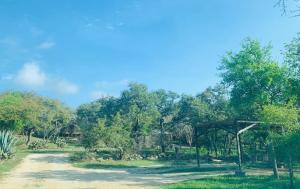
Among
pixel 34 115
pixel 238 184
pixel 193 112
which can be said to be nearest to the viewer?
pixel 238 184

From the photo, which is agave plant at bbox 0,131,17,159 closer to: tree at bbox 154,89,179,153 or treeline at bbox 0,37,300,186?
treeline at bbox 0,37,300,186

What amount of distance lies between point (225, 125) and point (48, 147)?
37755 mm

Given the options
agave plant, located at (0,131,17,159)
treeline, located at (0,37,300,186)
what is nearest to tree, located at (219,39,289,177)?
treeline, located at (0,37,300,186)

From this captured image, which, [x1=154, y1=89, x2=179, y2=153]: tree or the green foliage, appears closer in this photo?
the green foliage

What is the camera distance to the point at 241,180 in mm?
19906

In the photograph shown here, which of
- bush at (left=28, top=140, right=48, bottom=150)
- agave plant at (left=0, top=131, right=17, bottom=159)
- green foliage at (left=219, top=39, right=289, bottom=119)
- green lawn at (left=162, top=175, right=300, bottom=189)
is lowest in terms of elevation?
green lawn at (left=162, top=175, right=300, bottom=189)

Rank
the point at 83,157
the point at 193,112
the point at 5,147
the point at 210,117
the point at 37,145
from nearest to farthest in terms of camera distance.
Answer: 1. the point at 5,147
2. the point at 83,157
3. the point at 210,117
4. the point at 193,112
5. the point at 37,145

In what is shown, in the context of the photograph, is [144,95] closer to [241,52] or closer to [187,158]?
[187,158]

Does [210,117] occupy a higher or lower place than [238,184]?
higher

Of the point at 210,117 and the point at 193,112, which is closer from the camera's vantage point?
the point at 210,117

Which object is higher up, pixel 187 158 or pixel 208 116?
pixel 208 116

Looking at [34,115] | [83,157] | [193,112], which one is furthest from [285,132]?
[34,115]

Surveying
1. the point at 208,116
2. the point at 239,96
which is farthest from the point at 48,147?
the point at 239,96

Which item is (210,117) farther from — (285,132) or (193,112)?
(285,132)
